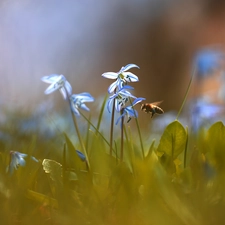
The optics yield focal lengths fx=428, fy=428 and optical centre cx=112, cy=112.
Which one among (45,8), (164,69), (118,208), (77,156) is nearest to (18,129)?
(77,156)

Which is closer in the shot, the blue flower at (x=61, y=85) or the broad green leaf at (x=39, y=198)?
the broad green leaf at (x=39, y=198)

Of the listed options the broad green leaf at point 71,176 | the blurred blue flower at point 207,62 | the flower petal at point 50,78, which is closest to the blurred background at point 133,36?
the blurred blue flower at point 207,62

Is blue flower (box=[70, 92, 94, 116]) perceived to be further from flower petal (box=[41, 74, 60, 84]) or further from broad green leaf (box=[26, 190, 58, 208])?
broad green leaf (box=[26, 190, 58, 208])

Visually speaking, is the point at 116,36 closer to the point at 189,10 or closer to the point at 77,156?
the point at 189,10

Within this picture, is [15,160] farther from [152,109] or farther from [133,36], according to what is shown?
[133,36]

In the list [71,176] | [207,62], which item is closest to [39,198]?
[71,176]

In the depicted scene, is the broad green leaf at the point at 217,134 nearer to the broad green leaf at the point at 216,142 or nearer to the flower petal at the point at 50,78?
the broad green leaf at the point at 216,142
